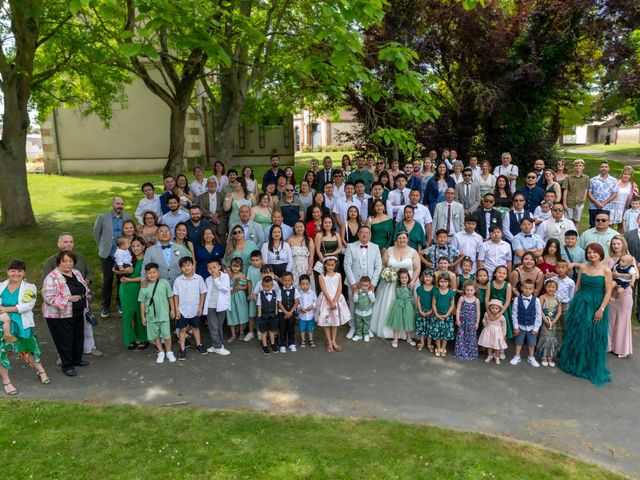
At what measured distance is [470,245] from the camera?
7.80 metres

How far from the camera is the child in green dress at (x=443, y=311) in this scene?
7.14 m

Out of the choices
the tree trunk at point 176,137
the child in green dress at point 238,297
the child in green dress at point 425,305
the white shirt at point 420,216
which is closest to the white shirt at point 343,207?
the white shirt at point 420,216

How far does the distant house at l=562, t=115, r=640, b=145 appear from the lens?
5926cm

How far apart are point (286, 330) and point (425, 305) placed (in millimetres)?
2115

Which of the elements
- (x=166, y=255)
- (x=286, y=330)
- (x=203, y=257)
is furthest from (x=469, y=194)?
(x=166, y=255)

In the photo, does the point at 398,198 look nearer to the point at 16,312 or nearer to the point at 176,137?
the point at 176,137

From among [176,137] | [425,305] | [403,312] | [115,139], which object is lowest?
[403,312]

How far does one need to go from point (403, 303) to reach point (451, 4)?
11090 millimetres

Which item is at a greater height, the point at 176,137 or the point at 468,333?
the point at 176,137

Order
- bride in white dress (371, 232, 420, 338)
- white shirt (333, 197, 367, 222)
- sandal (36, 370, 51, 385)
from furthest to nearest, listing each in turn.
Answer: white shirt (333, 197, 367, 222) < bride in white dress (371, 232, 420, 338) < sandal (36, 370, 51, 385)

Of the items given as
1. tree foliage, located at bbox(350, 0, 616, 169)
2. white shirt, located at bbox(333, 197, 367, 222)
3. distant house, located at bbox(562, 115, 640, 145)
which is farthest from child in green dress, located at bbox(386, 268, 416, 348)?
distant house, located at bbox(562, 115, 640, 145)

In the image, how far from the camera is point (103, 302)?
846cm

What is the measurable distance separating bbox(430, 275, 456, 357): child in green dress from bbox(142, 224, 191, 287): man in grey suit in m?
3.79

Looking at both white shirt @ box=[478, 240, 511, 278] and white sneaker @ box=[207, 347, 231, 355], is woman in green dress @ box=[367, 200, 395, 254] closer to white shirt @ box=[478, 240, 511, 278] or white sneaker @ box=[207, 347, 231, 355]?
white shirt @ box=[478, 240, 511, 278]
